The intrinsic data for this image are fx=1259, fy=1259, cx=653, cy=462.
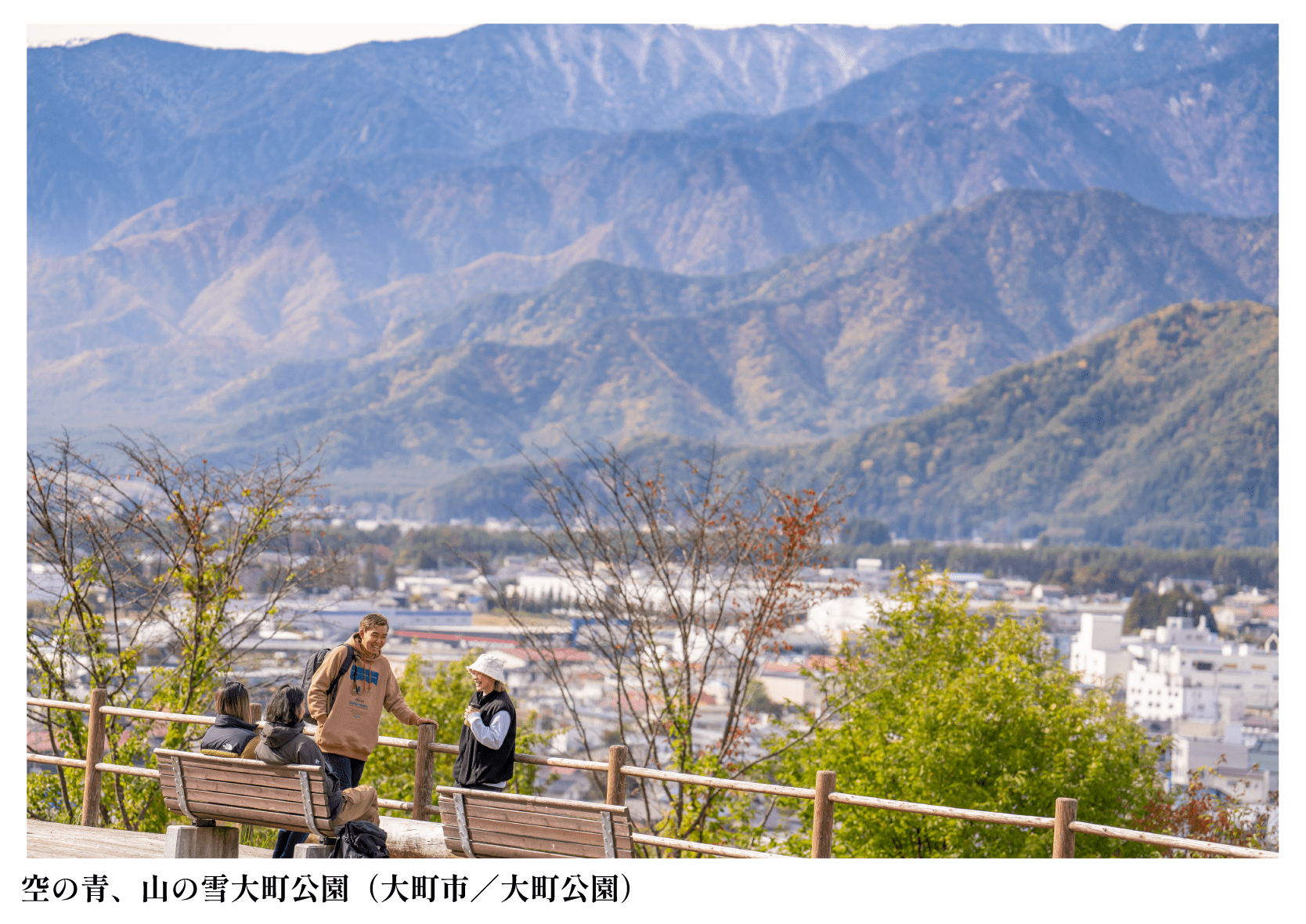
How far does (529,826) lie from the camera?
5.18 meters

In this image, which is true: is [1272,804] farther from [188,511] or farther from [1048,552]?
[1048,552]

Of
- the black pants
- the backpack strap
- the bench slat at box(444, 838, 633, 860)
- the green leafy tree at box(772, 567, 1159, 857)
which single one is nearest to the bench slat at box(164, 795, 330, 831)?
the black pants

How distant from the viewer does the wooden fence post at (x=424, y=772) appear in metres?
6.12

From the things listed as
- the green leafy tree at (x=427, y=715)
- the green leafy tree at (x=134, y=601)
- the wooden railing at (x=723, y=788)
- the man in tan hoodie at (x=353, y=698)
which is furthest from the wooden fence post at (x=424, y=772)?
the green leafy tree at (x=427, y=715)

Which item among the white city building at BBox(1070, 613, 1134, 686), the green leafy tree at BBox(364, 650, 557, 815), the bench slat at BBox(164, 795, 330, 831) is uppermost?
the bench slat at BBox(164, 795, 330, 831)

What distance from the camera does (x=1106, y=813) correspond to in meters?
20.5

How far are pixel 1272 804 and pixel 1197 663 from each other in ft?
238

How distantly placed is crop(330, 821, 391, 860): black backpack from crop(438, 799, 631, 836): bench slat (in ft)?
1.02

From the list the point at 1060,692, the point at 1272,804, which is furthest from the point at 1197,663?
the point at 1060,692

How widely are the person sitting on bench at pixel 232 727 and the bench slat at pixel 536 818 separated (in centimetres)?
92

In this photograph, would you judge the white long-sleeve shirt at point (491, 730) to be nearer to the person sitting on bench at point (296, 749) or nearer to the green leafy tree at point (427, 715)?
the person sitting on bench at point (296, 749)

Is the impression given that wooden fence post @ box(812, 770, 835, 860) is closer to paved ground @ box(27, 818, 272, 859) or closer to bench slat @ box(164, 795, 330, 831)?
bench slat @ box(164, 795, 330, 831)

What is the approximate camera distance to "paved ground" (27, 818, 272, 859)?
21.0 feet
